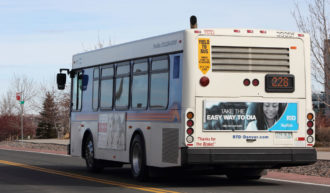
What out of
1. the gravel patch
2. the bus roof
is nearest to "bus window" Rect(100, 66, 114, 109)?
the bus roof

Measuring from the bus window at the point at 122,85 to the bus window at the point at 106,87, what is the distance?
439 mm

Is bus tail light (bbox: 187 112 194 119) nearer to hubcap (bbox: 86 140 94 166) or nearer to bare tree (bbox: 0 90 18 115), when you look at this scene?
hubcap (bbox: 86 140 94 166)

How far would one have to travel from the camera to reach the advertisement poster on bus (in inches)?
558

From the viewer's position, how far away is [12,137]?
250 feet

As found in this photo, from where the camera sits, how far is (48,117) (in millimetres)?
70750

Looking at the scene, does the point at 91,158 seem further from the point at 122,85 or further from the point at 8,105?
the point at 8,105

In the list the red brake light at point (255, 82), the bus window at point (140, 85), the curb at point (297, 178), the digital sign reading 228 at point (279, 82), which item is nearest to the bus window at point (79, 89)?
the bus window at point (140, 85)

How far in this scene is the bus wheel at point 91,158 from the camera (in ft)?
63.1

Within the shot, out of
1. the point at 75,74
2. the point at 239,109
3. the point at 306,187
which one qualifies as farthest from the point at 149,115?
the point at 75,74

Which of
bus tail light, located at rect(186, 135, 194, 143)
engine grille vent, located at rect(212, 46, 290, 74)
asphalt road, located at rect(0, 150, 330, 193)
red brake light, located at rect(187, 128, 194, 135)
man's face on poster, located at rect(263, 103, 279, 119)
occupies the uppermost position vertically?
engine grille vent, located at rect(212, 46, 290, 74)

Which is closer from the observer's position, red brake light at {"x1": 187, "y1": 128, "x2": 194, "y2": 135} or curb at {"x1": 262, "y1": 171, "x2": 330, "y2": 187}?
red brake light at {"x1": 187, "y1": 128, "x2": 194, "y2": 135}

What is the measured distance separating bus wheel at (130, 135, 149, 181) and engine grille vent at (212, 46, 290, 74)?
8.90 feet

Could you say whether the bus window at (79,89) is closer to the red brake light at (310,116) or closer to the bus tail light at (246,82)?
the bus tail light at (246,82)

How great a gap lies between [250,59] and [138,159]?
11.2 feet
